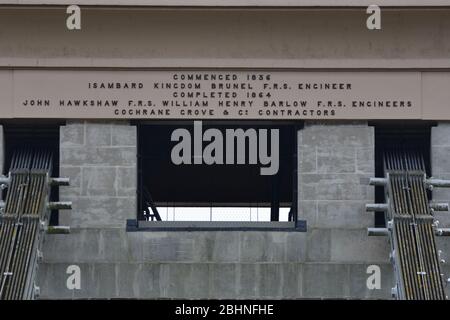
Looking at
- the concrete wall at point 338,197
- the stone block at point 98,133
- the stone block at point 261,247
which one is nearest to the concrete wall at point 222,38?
the stone block at point 98,133

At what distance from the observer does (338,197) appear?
117 feet

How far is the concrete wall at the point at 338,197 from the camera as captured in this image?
35.0 meters

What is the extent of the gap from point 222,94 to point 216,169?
40.4ft

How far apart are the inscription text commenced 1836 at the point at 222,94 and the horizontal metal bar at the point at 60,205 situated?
10.6 ft

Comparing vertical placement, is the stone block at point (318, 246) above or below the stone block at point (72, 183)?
below

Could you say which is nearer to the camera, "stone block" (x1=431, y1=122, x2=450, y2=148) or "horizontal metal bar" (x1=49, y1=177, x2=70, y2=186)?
"horizontal metal bar" (x1=49, y1=177, x2=70, y2=186)

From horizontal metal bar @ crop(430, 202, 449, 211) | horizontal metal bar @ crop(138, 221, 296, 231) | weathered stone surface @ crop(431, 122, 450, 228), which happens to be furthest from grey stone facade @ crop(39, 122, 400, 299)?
weathered stone surface @ crop(431, 122, 450, 228)

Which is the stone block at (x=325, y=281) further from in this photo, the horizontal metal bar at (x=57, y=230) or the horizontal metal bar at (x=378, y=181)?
the horizontal metal bar at (x=57, y=230)

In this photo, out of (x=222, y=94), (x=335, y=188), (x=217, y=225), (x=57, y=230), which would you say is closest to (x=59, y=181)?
(x=57, y=230)

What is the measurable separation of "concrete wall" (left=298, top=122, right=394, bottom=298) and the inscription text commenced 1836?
2.49 ft

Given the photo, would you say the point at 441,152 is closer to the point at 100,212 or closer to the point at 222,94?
the point at 222,94

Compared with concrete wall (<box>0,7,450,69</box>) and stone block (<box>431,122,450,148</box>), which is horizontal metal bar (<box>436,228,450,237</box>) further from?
concrete wall (<box>0,7,450,69</box>)

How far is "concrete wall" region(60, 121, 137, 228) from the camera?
35781 mm

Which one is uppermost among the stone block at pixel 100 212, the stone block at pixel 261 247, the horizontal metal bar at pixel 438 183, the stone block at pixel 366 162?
the stone block at pixel 366 162
